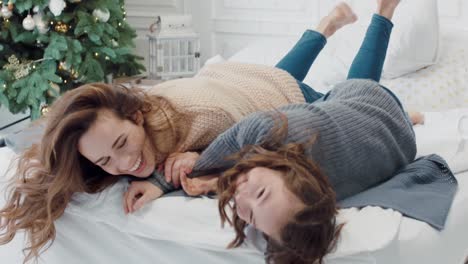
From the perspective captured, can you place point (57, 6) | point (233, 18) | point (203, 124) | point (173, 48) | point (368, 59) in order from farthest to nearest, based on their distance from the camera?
point (233, 18), point (173, 48), point (57, 6), point (368, 59), point (203, 124)

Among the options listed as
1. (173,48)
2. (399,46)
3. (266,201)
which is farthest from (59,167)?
(173,48)

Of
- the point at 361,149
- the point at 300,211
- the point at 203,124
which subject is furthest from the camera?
the point at 203,124

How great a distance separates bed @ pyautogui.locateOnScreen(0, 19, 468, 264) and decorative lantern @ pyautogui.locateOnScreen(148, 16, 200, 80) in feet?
5.49

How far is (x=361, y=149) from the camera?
1600mm

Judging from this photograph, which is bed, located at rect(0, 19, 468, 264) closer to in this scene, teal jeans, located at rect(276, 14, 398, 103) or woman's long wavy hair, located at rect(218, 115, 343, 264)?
woman's long wavy hair, located at rect(218, 115, 343, 264)

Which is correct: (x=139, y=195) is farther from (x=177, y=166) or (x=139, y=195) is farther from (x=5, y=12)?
(x=5, y=12)

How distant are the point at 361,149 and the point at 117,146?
57 cm

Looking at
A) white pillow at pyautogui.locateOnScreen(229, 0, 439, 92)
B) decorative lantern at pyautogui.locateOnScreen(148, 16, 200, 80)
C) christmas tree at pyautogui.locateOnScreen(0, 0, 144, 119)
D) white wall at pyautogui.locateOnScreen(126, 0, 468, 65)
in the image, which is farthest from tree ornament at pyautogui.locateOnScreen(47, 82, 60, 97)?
white pillow at pyautogui.locateOnScreen(229, 0, 439, 92)

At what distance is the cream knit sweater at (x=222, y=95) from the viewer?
5.65 feet

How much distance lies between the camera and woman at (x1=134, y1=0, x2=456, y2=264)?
1.31m

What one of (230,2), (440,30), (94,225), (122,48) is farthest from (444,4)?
(94,225)

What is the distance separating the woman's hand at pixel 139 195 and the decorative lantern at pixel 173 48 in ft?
6.31

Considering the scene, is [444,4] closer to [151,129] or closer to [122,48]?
[122,48]

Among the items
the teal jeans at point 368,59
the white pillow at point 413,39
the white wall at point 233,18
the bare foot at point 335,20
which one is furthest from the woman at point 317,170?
the white wall at point 233,18
